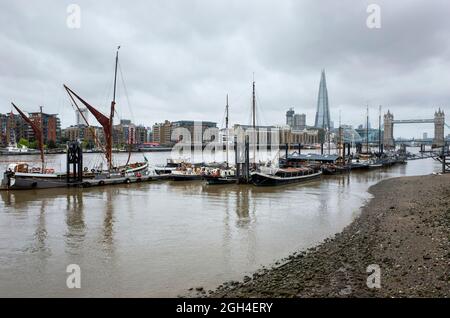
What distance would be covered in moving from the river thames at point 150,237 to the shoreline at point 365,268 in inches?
66.5

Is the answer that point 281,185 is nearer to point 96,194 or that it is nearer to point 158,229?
point 96,194

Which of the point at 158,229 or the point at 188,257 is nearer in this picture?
the point at 188,257

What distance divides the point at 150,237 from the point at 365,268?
1274cm

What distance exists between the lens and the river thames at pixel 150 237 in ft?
46.4

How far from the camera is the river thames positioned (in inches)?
557

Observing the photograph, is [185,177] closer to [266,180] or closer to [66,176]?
[266,180]

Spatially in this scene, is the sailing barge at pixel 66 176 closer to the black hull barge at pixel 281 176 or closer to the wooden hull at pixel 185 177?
the wooden hull at pixel 185 177

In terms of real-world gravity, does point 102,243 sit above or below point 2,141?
below

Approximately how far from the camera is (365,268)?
13375mm

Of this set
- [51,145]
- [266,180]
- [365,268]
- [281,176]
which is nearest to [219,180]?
[266,180]

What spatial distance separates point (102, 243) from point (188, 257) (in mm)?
5754

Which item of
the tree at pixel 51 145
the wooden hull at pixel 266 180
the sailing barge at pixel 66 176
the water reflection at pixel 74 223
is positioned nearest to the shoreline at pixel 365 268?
the water reflection at pixel 74 223

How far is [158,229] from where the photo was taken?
23.4m
